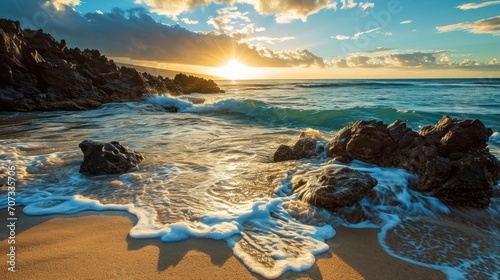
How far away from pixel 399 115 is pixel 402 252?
13.3 m

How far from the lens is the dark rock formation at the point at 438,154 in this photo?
13.3 feet

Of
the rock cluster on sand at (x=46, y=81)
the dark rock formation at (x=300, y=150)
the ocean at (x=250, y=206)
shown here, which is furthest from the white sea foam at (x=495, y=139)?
the rock cluster on sand at (x=46, y=81)

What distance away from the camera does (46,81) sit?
1811 centimetres

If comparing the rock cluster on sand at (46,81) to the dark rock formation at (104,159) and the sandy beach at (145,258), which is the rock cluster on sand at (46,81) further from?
the sandy beach at (145,258)

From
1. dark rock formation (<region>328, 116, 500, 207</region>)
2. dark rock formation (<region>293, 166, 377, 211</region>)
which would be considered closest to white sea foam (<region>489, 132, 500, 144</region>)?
dark rock formation (<region>328, 116, 500, 207</region>)

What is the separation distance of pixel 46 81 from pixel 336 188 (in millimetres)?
21331

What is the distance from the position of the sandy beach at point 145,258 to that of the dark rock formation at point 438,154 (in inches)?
80.5

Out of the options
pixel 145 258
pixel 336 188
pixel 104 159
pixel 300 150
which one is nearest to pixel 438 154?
pixel 336 188

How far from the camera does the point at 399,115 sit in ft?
46.7

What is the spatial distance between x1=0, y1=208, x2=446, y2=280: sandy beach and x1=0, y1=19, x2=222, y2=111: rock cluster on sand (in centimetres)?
1637

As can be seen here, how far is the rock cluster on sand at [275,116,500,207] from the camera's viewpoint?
159 inches

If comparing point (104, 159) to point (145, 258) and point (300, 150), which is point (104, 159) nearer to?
point (145, 258)

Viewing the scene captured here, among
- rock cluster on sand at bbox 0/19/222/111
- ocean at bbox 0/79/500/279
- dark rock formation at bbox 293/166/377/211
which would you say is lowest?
ocean at bbox 0/79/500/279

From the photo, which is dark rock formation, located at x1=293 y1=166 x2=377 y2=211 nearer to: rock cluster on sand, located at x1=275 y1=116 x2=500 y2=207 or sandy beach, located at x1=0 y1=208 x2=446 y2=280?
sandy beach, located at x1=0 y1=208 x2=446 y2=280
